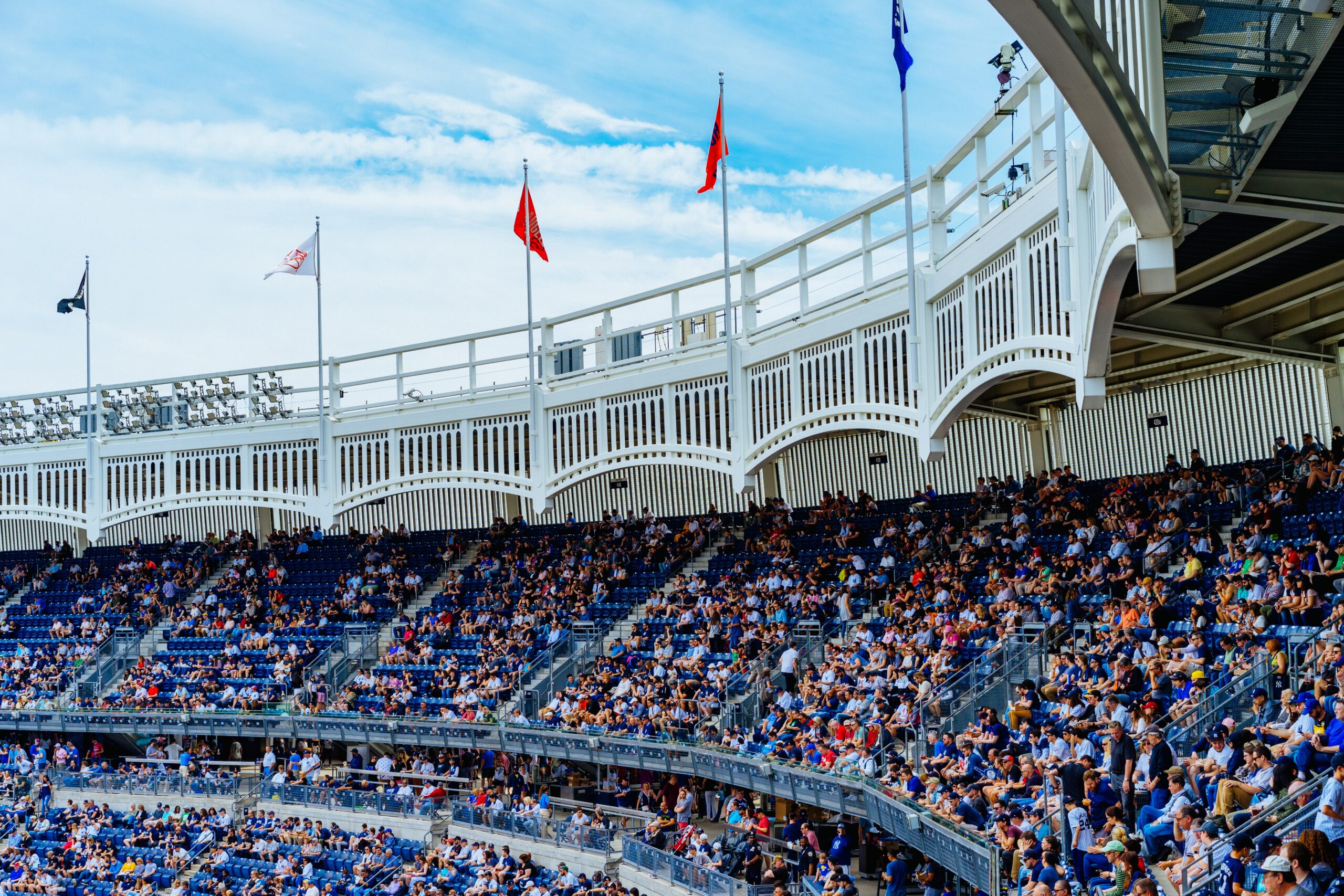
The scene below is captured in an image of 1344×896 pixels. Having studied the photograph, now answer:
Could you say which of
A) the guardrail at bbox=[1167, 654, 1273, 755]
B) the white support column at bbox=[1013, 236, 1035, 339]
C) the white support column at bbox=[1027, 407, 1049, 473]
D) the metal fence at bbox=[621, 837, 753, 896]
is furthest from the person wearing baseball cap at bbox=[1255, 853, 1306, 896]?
the white support column at bbox=[1027, 407, 1049, 473]

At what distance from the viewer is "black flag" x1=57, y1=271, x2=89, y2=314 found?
136ft

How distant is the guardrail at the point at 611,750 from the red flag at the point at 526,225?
11.8m

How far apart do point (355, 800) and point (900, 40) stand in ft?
57.5

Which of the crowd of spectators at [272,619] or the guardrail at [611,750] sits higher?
the crowd of spectators at [272,619]

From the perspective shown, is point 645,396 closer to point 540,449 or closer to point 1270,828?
point 540,449

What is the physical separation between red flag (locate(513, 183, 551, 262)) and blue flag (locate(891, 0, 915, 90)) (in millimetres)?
12460

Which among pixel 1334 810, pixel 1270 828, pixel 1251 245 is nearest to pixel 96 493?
pixel 1251 245

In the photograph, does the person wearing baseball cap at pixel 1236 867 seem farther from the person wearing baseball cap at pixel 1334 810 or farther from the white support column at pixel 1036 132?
the white support column at pixel 1036 132

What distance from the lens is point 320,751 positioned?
33.0m

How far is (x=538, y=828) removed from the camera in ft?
77.2

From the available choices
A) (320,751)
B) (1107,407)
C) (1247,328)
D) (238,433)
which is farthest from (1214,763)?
(238,433)

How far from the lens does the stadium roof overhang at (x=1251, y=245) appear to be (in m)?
9.48

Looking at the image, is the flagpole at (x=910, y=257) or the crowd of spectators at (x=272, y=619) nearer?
the flagpole at (x=910, y=257)

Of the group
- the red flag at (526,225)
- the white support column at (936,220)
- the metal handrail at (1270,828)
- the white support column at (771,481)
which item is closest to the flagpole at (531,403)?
the red flag at (526,225)
